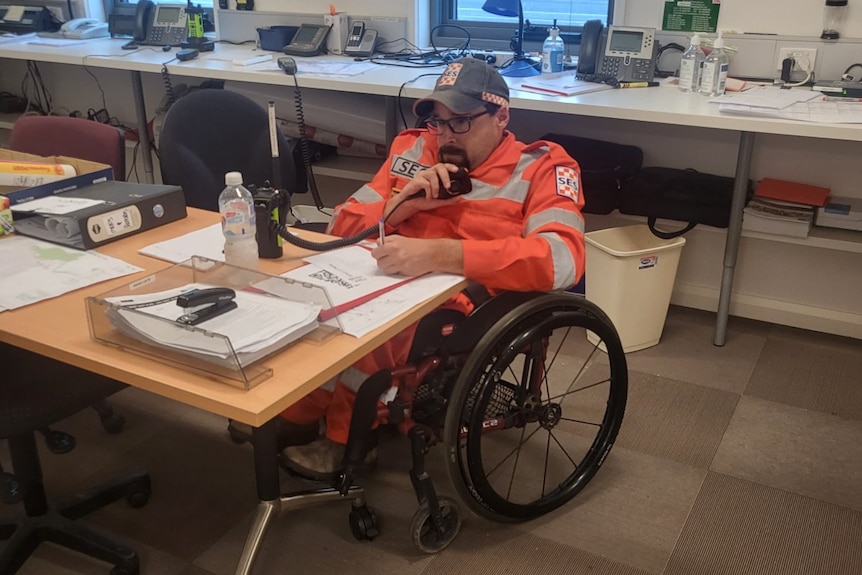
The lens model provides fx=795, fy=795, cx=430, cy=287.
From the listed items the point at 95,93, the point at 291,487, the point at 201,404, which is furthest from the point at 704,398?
the point at 95,93

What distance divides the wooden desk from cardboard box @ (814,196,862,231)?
1723 millimetres

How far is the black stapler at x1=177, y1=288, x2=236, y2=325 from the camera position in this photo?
50.6 inches

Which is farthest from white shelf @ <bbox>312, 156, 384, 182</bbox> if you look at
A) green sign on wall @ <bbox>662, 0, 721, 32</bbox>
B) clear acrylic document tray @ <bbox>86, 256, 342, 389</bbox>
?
clear acrylic document tray @ <bbox>86, 256, 342, 389</bbox>

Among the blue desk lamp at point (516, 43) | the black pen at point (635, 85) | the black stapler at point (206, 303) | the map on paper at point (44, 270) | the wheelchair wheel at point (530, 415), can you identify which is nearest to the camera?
the black stapler at point (206, 303)

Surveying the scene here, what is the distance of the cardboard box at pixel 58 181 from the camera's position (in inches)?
70.8

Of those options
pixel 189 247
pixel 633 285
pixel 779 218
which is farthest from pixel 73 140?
pixel 779 218

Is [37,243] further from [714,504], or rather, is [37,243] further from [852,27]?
[852,27]

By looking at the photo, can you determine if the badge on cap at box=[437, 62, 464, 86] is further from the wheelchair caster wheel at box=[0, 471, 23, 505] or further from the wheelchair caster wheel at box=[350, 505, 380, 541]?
the wheelchair caster wheel at box=[0, 471, 23, 505]

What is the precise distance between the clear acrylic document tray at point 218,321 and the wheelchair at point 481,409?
317mm

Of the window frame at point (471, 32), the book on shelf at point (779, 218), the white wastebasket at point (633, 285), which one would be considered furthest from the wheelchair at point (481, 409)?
the window frame at point (471, 32)

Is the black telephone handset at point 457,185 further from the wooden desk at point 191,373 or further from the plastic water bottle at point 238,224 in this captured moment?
the plastic water bottle at point 238,224

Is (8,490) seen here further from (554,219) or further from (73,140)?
(554,219)

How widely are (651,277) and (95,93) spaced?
330 centimetres

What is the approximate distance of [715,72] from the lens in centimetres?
268
